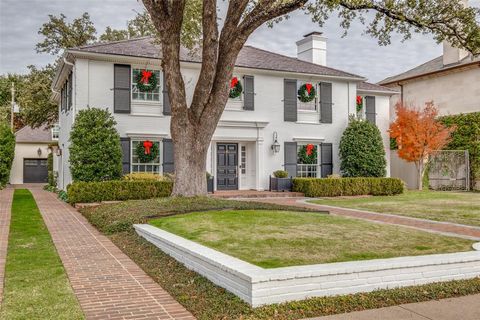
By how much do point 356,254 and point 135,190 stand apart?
9982 mm

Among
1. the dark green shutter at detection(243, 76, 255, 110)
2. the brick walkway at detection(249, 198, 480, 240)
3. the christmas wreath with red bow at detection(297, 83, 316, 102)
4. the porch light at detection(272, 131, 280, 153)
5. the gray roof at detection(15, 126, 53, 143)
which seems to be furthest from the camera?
the gray roof at detection(15, 126, 53, 143)

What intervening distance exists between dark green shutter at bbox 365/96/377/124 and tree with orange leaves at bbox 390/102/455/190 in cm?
135

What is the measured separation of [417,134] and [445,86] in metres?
5.49

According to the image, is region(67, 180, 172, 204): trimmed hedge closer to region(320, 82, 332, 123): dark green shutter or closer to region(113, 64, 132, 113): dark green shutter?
region(113, 64, 132, 113): dark green shutter

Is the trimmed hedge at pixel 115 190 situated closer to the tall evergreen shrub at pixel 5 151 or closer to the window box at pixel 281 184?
the window box at pixel 281 184

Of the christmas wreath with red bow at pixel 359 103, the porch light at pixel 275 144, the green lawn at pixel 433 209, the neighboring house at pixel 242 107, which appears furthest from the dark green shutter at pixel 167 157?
the christmas wreath with red bow at pixel 359 103

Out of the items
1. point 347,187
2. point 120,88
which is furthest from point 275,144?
point 120,88

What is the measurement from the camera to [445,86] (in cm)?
2400

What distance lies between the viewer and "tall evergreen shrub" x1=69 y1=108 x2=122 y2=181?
1496 centimetres

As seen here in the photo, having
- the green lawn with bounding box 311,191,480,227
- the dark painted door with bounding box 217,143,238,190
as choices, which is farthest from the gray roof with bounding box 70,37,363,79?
the green lawn with bounding box 311,191,480,227

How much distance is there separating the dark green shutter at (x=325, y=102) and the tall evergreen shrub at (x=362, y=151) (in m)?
1.02

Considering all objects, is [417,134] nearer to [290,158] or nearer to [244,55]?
[290,158]

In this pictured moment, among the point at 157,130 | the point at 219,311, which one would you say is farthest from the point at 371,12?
the point at 219,311

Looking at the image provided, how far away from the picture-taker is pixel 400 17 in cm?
1117
